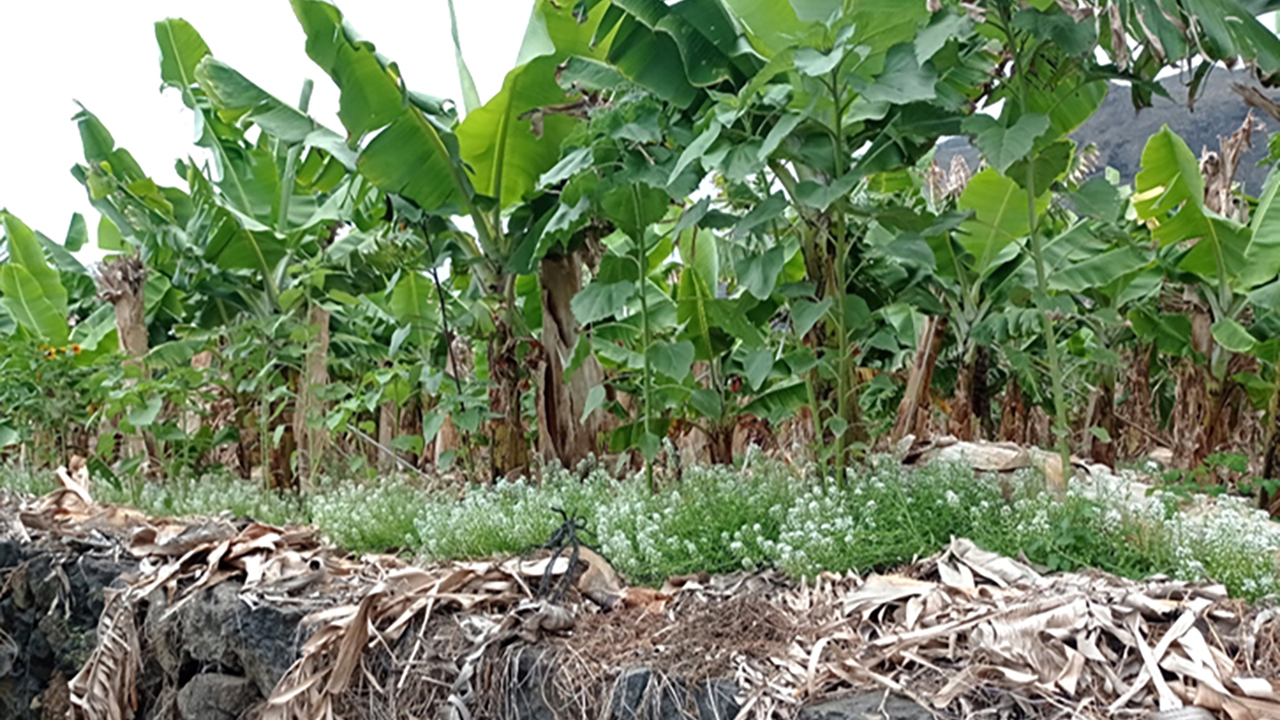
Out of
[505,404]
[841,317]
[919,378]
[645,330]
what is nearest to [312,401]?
[505,404]

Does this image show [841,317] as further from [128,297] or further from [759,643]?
[128,297]

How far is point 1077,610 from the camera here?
174cm

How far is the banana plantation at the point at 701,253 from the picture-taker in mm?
2801

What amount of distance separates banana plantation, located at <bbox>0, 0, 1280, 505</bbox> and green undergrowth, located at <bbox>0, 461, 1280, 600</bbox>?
226 millimetres

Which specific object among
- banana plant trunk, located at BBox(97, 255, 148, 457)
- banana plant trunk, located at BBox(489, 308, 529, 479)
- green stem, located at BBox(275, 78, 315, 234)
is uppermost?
green stem, located at BBox(275, 78, 315, 234)

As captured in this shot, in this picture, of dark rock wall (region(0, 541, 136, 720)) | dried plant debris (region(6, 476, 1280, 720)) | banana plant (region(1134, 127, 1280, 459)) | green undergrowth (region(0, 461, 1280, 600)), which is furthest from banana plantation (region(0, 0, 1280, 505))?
dark rock wall (region(0, 541, 136, 720))

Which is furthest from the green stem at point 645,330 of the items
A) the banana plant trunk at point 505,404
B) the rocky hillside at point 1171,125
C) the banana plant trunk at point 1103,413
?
the rocky hillside at point 1171,125

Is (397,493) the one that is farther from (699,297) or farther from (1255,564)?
(1255,564)

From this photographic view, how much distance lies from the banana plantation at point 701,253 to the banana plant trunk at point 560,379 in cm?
2

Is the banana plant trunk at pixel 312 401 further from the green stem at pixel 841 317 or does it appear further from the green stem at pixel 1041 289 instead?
the green stem at pixel 1041 289

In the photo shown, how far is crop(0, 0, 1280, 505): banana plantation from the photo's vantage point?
9.19 ft

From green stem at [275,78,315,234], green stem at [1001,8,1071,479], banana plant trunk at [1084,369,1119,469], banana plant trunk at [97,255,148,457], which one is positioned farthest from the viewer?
green stem at [275,78,315,234]

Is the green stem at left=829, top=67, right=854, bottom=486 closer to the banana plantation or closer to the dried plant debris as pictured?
the banana plantation

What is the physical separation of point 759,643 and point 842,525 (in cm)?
66
